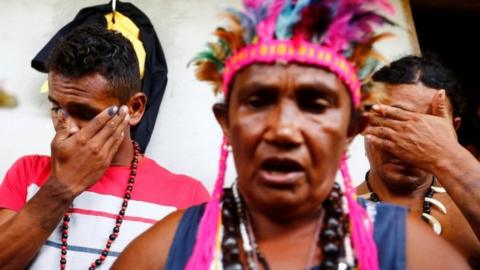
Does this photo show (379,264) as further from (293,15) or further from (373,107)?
(373,107)

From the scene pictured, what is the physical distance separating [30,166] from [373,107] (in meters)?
1.31

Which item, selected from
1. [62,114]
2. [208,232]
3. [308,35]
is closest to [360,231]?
[208,232]

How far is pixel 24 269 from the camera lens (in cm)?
210

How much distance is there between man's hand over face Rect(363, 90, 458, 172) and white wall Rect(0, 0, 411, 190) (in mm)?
955

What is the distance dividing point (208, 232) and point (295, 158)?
326mm

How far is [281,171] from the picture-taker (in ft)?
4.75

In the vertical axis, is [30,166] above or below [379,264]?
above

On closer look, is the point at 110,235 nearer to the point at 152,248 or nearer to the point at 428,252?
the point at 152,248

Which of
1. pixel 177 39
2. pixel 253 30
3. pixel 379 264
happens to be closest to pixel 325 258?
pixel 379 264

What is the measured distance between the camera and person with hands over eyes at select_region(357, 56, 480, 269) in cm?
211

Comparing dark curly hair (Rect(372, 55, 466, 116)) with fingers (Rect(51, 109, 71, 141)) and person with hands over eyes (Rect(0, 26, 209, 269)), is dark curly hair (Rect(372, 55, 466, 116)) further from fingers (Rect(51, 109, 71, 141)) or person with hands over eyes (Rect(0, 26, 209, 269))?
fingers (Rect(51, 109, 71, 141))

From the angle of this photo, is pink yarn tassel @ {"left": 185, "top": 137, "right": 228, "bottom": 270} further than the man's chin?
No

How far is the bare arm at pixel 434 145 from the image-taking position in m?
2.09

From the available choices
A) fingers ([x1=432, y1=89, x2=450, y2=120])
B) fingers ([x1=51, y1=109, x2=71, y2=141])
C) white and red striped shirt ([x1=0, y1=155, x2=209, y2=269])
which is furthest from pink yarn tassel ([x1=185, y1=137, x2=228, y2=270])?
fingers ([x1=432, y1=89, x2=450, y2=120])
